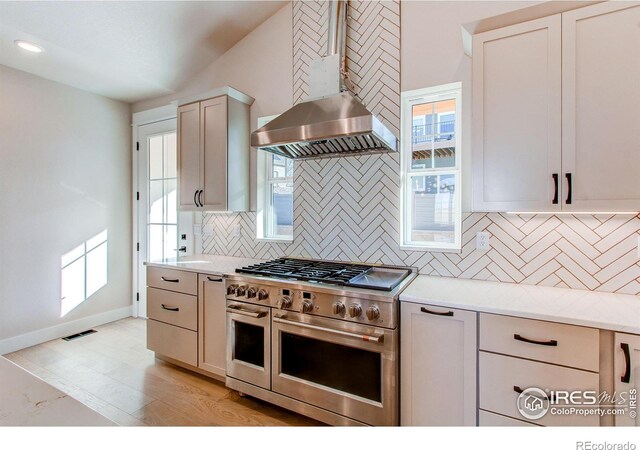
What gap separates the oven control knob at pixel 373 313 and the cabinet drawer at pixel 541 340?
1.80 ft

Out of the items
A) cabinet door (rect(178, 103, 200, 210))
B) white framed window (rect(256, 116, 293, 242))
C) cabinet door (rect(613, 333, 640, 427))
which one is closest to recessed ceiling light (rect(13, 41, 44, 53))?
cabinet door (rect(178, 103, 200, 210))

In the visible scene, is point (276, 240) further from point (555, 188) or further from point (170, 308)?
point (555, 188)

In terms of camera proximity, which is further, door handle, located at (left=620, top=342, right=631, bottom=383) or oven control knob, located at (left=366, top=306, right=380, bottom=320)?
oven control knob, located at (left=366, top=306, right=380, bottom=320)

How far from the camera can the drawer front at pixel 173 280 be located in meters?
2.71

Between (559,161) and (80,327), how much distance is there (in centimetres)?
488

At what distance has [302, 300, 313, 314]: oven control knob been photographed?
6.72 feet

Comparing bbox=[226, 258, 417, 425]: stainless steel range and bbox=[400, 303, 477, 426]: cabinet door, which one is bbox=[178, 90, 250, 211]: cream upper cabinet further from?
bbox=[400, 303, 477, 426]: cabinet door

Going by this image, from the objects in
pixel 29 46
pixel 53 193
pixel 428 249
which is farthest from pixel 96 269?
pixel 428 249

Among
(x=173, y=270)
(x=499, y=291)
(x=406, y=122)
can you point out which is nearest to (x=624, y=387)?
(x=499, y=291)

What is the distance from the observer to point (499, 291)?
195cm

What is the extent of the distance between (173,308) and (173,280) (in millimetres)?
255

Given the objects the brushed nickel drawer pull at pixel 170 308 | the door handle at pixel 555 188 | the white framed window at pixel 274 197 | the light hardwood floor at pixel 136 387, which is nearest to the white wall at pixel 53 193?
the light hardwood floor at pixel 136 387

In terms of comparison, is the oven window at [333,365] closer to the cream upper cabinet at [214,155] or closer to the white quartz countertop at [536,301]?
the white quartz countertop at [536,301]

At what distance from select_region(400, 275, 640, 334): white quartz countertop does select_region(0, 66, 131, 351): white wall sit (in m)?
3.84
